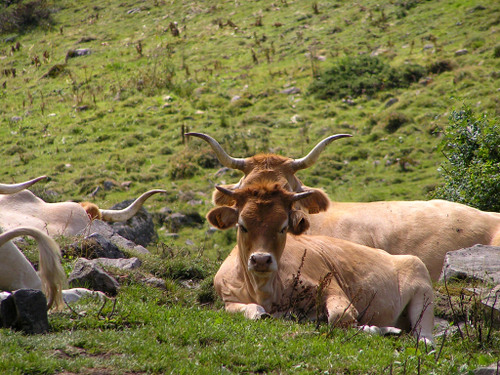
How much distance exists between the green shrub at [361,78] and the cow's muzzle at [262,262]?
17421 mm

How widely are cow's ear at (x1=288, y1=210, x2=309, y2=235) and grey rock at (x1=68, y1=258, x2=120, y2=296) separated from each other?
2.16m

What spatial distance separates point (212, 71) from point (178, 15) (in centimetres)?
973

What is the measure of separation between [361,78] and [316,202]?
16.3 meters

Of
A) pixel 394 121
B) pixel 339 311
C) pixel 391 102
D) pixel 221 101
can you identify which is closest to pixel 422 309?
pixel 339 311

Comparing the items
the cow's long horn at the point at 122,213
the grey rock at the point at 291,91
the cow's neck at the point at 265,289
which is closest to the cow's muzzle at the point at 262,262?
the cow's neck at the point at 265,289

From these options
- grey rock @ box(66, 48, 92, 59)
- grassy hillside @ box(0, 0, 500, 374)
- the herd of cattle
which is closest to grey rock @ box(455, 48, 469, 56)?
grassy hillside @ box(0, 0, 500, 374)

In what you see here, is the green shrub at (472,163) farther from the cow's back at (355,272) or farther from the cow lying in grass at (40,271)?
the cow lying in grass at (40,271)

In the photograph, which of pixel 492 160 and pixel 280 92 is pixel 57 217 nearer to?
pixel 492 160

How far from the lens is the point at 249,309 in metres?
6.82

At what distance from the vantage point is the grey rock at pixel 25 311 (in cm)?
512

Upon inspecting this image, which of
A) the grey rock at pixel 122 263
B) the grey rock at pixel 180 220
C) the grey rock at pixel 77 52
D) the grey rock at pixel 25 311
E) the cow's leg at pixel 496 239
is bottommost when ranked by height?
the grey rock at pixel 180 220

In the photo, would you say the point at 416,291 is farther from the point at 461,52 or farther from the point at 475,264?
the point at 461,52

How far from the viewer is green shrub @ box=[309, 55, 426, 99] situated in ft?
76.0

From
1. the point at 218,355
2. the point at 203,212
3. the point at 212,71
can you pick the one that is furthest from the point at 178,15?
the point at 218,355
